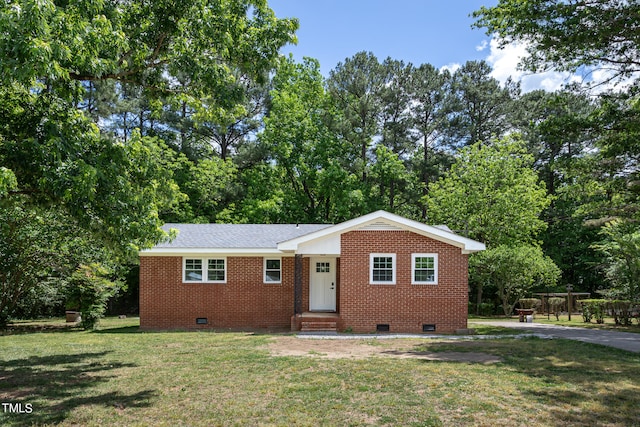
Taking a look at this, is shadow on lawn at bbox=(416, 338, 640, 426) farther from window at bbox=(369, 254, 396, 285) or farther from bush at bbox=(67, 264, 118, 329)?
bush at bbox=(67, 264, 118, 329)

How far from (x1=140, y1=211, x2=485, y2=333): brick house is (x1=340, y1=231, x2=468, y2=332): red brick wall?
32mm

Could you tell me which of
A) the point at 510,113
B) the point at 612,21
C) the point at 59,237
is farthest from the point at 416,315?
the point at 510,113

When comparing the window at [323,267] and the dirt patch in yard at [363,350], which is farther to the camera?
the window at [323,267]

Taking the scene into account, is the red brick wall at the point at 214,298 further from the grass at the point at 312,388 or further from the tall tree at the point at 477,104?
the tall tree at the point at 477,104

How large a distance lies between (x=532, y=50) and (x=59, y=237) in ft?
53.7

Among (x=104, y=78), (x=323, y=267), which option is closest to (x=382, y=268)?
(x=323, y=267)

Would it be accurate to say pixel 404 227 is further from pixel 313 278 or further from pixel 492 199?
pixel 492 199

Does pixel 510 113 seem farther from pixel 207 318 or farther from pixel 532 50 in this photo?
pixel 207 318

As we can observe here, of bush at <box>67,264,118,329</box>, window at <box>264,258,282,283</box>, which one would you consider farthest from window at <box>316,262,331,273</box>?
bush at <box>67,264,118,329</box>

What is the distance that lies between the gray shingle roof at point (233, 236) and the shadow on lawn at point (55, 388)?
6.93m

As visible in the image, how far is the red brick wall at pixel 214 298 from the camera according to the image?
17.7 meters

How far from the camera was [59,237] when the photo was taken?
57.3ft

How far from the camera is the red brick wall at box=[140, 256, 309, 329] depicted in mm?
17719

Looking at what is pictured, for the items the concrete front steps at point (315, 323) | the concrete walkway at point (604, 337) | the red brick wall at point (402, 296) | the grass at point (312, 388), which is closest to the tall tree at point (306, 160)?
the red brick wall at point (402, 296)
